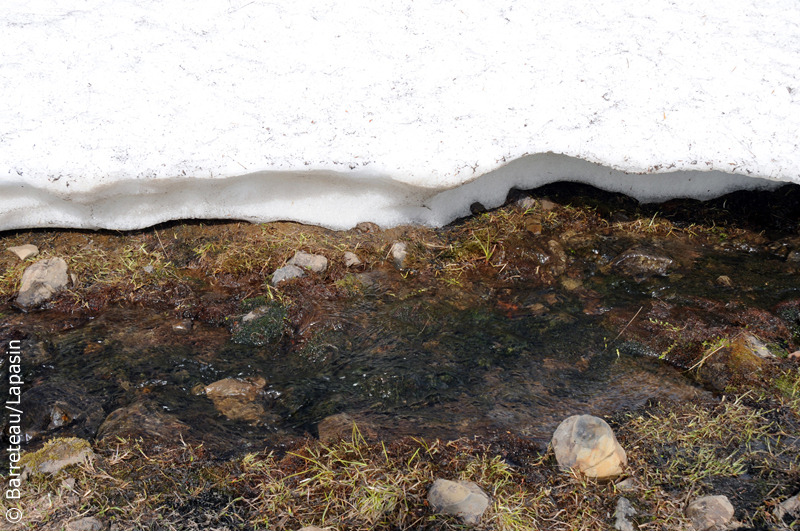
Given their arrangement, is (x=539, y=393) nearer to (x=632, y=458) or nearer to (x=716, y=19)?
(x=632, y=458)

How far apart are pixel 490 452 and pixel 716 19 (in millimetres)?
4922

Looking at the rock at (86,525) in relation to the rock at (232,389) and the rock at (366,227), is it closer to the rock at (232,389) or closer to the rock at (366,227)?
the rock at (232,389)

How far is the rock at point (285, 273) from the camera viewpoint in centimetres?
482

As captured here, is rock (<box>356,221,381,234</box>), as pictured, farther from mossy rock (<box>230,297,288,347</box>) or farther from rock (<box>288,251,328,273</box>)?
mossy rock (<box>230,297,288,347</box>)

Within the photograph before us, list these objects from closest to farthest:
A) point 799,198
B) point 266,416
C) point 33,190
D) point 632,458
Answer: point 632,458
point 266,416
point 33,190
point 799,198

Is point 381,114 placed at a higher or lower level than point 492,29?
lower

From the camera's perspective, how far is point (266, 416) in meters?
3.64

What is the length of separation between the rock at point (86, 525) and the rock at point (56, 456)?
42 cm

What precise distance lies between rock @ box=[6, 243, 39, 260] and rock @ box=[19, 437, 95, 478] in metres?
2.59

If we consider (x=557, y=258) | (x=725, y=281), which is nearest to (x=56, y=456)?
(x=557, y=258)

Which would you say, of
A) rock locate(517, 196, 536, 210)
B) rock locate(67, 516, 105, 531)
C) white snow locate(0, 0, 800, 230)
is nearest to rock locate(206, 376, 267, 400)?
rock locate(67, 516, 105, 531)

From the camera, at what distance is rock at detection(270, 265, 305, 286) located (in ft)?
15.8

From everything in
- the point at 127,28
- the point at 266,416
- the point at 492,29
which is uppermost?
the point at 492,29

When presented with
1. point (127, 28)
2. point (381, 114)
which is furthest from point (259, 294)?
point (127, 28)
